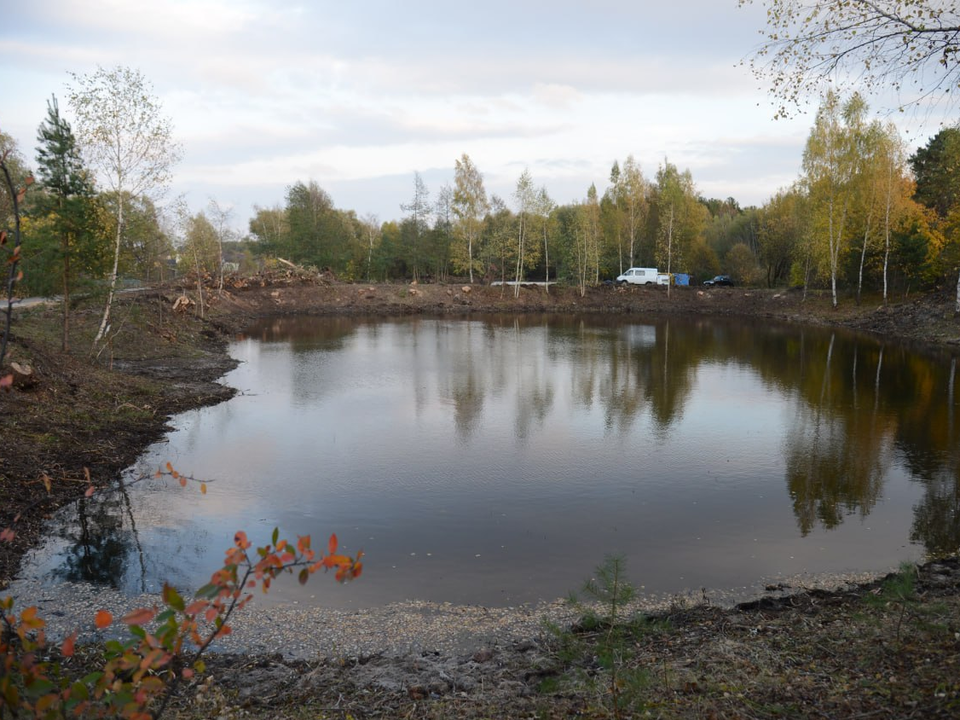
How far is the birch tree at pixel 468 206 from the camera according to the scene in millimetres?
59562

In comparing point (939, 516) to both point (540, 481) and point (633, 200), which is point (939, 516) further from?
point (633, 200)

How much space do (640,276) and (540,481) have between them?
167 ft

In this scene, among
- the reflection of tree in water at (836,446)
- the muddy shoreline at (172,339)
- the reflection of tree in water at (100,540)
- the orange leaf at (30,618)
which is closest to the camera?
the orange leaf at (30,618)

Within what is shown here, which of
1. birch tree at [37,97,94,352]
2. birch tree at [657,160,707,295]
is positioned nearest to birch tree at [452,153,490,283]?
birch tree at [657,160,707,295]

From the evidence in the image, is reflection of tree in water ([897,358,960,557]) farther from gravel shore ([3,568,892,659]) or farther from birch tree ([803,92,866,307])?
birch tree ([803,92,866,307])

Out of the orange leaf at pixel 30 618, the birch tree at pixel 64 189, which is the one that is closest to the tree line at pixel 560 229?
the birch tree at pixel 64 189

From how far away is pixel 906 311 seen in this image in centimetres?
4053

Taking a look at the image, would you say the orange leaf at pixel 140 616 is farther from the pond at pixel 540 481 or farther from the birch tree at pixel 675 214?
the birch tree at pixel 675 214

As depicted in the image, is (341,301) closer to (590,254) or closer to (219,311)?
(219,311)

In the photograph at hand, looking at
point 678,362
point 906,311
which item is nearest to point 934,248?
point 906,311

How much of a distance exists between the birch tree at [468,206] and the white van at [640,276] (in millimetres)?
13944

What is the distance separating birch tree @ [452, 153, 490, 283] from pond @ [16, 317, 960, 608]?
34.6 metres

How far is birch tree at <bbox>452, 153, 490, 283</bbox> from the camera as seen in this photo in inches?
2345

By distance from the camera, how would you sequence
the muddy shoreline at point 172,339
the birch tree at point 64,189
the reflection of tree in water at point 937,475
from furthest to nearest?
the birch tree at point 64,189, the muddy shoreline at point 172,339, the reflection of tree in water at point 937,475
